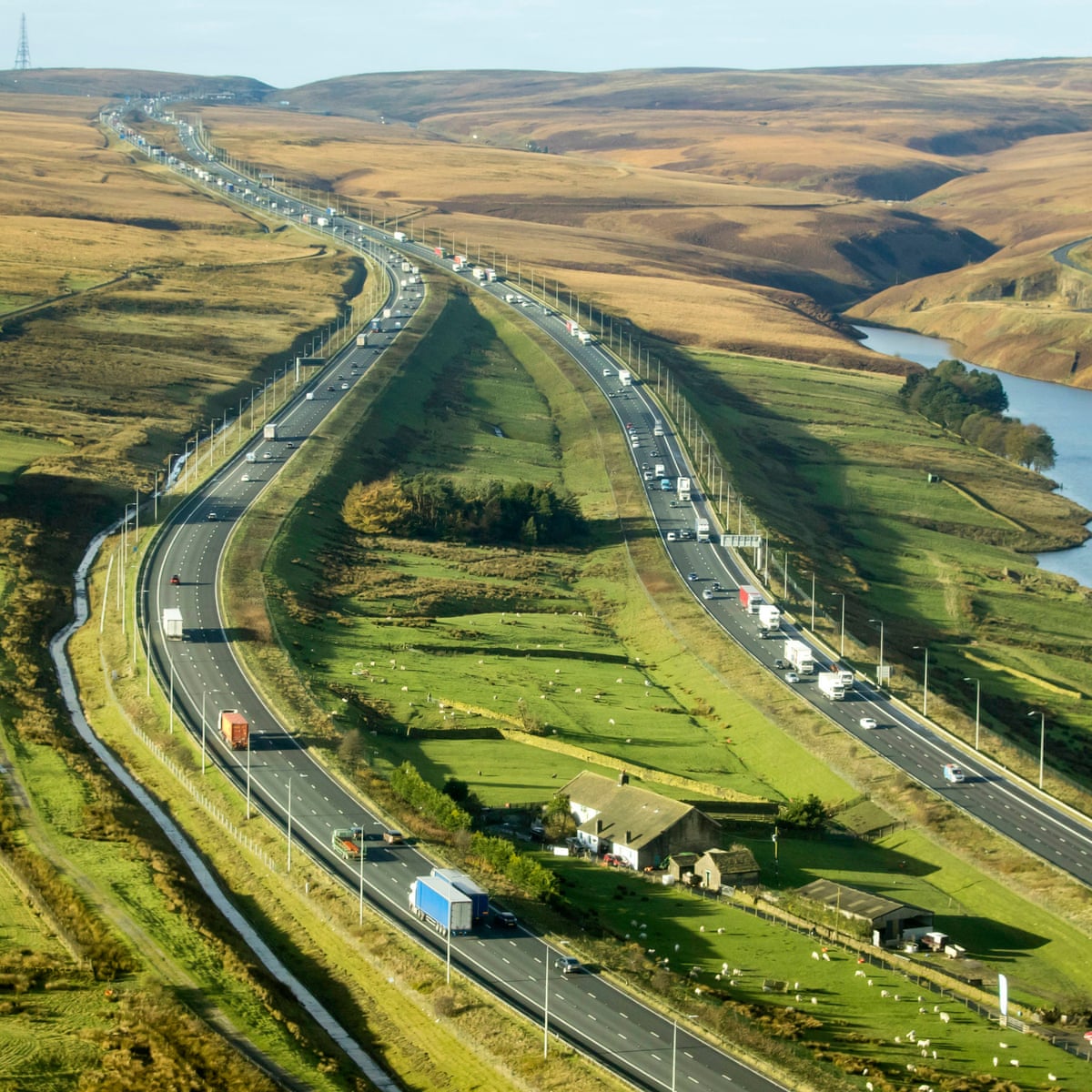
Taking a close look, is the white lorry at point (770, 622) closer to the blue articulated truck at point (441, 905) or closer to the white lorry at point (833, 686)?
the white lorry at point (833, 686)

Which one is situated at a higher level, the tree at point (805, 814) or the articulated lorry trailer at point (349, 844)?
the articulated lorry trailer at point (349, 844)

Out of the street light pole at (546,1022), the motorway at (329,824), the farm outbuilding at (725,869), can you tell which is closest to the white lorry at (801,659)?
the farm outbuilding at (725,869)

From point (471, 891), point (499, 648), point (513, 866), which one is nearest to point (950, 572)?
point (499, 648)

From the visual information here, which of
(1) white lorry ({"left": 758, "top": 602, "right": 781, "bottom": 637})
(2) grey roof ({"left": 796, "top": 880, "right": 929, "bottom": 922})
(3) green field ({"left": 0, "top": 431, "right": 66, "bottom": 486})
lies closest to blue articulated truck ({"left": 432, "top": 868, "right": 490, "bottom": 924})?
(2) grey roof ({"left": 796, "top": 880, "right": 929, "bottom": 922})

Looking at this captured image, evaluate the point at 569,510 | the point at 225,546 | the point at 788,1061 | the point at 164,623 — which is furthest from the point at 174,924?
the point at 569,510

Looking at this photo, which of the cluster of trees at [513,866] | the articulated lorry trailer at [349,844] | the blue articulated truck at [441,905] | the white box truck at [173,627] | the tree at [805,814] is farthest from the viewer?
the white box truck at [173,627]

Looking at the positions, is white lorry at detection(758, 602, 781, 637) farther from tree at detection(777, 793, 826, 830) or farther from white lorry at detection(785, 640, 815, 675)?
tree at detection(777, 793, 826, 830)

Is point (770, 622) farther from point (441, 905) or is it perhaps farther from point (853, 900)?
point (441, 905)
